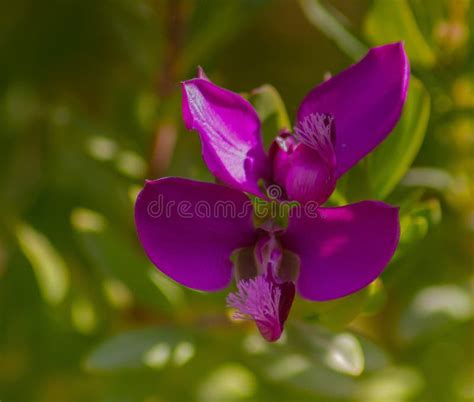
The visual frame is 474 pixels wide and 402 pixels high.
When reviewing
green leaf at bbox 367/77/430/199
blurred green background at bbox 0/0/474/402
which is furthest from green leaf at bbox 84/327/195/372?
green leaf at bbox 367/77/430/199

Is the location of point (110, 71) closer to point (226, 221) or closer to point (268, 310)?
point (226, 221)

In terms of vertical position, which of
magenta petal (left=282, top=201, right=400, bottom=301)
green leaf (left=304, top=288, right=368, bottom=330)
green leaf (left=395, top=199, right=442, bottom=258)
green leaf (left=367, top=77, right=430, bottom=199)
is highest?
green leaf (left=367, top=77, right=430, bottom=199)

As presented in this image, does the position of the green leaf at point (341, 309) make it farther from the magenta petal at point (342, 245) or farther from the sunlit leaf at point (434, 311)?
the sunlit leaf at point (434, 311)

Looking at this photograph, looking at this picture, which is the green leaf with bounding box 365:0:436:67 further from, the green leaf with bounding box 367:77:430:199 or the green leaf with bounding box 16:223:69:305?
the green leaf with bounding box 16:223:69:305

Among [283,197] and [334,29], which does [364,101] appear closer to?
[283,197]

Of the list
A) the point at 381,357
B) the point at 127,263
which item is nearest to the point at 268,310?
the point at 381,357

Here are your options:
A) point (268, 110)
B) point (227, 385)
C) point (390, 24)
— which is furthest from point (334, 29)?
point (227, 385)

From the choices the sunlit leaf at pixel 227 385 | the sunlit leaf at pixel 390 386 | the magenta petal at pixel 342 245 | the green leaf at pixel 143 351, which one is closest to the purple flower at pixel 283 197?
the magenta petal at pixel 342 245
